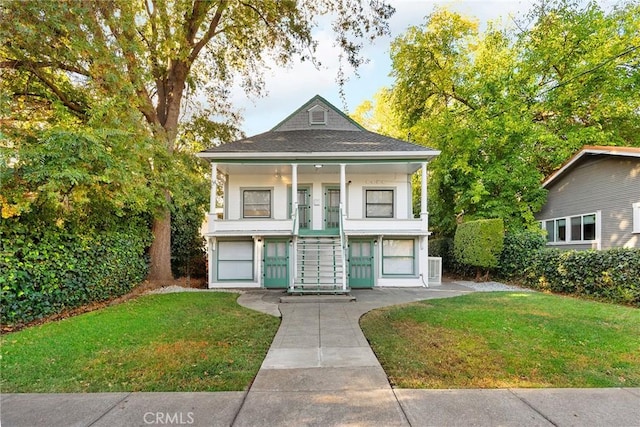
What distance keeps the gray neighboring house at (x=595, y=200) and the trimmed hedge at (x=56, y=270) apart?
16.4 metres

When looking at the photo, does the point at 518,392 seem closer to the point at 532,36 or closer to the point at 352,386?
the point at 352,386

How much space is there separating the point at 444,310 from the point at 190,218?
36.4ft

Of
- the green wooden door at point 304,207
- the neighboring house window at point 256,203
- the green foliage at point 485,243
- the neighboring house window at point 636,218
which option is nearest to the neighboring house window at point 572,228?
the neighboring house window at point 636,218

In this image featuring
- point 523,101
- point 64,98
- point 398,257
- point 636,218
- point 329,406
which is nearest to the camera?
point 329,406

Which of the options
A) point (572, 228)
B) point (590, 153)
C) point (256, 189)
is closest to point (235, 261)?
point (256, 189)

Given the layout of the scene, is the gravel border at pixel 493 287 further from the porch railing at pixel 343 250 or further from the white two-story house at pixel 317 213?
the porch railing at pixel 343 250

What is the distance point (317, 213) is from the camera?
1264 cm

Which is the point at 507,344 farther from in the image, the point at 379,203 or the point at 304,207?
the point at 304,207

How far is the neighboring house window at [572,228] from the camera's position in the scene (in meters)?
12.8

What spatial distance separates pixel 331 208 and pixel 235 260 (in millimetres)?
4125

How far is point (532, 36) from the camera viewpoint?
16219 millimetres

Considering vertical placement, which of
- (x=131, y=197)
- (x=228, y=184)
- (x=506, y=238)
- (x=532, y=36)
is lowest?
(x=506, y=238)

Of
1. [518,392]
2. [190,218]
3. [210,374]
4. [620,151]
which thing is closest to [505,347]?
[518,392]

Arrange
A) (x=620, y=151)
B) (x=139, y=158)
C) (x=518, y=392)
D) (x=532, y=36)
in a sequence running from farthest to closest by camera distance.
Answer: (x=532, y=36), (x=620, y=151), (x=139, y=158), (x=518, y=392)
